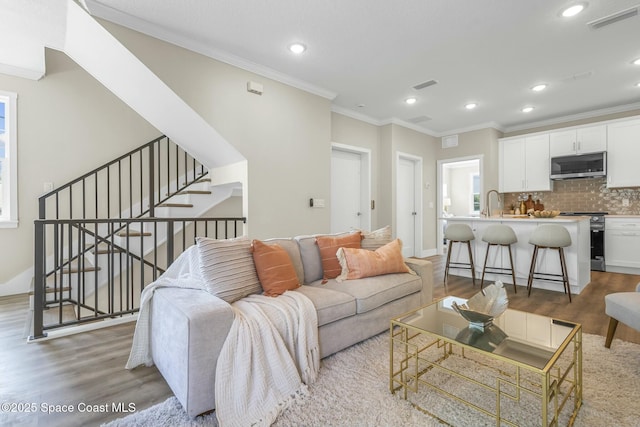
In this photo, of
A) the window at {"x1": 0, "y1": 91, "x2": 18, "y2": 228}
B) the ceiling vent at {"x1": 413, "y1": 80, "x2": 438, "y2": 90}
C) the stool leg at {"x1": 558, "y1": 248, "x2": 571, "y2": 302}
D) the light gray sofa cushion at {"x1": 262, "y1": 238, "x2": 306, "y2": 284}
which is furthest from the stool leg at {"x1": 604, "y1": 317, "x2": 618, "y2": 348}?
the window at {"x1": 0, "y1": 91, "x2": 18, "y2": 228}

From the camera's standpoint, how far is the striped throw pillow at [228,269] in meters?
1.97

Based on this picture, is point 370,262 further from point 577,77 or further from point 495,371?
point 577,77

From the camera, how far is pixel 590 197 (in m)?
5.70

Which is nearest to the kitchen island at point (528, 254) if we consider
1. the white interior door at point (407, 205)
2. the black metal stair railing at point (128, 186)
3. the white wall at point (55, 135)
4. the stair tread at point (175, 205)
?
the white interior door at point (407, 205)

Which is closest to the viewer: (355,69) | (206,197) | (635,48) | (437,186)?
(635,48)

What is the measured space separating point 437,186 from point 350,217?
2.54 m

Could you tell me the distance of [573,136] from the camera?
18.3 ft

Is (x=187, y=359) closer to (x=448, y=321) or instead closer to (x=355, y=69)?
(x=448, y=321)

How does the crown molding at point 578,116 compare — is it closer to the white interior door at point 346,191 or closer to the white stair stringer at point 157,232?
the white interior door at point 346,191

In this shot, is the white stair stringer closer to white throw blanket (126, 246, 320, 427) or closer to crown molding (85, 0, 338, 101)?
crown molding (85, 0, 338, 101)

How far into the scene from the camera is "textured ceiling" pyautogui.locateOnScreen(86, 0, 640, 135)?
2693 millimetres

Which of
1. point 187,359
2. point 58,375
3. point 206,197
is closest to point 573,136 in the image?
point 206,197

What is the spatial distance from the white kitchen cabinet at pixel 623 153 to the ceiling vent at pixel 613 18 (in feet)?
10.4

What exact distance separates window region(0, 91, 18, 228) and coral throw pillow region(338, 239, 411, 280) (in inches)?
159
